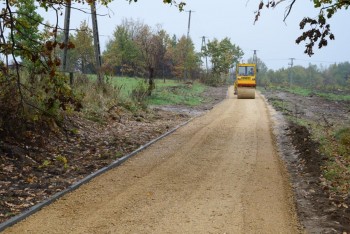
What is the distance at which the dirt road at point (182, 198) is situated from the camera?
242 inches

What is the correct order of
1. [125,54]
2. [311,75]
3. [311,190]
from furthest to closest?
[311,75], [125,54], [311,190]

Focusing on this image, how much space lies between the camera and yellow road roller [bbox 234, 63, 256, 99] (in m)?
35.5

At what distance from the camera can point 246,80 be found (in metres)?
35.6

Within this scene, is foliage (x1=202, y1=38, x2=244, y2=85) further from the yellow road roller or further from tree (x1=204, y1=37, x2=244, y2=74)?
the yellow road roller

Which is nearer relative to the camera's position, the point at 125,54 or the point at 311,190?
the point at 311,190

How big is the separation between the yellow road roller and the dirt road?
23670 millimetres

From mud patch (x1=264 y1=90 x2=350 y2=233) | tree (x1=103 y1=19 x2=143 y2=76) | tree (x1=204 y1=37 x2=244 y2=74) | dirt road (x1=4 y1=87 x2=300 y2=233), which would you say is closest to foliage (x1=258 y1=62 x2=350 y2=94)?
tree (x1=204 y1=37 x2=244 y2=74)

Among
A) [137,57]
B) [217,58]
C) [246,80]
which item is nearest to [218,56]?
[217,58]

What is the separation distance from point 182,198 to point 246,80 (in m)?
29.1

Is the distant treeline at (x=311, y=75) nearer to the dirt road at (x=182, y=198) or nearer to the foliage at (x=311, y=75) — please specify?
the foliage at (x=311, y=75)

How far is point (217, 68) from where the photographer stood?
7031 cm

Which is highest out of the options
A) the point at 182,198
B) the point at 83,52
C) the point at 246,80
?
the point at 83,52

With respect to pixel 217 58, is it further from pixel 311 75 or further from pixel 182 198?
pixel 311 75

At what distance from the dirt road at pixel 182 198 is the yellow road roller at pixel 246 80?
23.7 metres
